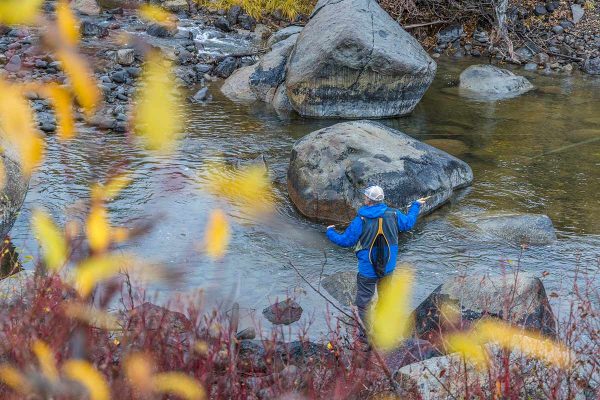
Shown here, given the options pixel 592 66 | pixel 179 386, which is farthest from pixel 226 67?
pixel 179 386

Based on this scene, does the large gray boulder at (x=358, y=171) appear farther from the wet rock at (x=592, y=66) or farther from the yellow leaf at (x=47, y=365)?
the wet rock at (x=592, y=66)

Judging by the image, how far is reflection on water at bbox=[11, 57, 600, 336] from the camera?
29.7ft

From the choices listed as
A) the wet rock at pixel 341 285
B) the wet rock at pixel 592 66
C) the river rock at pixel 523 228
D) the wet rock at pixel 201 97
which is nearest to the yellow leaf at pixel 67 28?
the wet rock at pixel 341 285

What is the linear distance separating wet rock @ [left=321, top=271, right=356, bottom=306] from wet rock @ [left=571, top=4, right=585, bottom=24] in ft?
54.3

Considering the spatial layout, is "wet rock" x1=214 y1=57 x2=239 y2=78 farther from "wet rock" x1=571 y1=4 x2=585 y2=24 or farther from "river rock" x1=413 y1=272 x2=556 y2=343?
"river rock" x1=413 y1=272 x2=556 y2=343

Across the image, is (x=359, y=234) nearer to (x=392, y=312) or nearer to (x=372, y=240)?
(x=372, y=240)

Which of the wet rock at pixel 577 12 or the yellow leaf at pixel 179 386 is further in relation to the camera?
the wet rock at pixel 577 12

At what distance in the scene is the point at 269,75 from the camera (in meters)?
16.6

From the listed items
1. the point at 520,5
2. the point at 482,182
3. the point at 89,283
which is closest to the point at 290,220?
the point at 482,182

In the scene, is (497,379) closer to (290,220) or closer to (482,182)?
(290,220)

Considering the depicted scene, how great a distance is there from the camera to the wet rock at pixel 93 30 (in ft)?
65.9

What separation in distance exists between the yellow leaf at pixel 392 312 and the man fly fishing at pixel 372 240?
0.46 ft

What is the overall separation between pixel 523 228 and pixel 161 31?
13812 millimetres

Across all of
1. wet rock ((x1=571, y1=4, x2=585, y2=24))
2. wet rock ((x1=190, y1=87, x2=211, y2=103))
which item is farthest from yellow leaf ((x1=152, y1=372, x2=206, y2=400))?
wet rock ((x1=571, y1=4, x2=585, y2=24))
